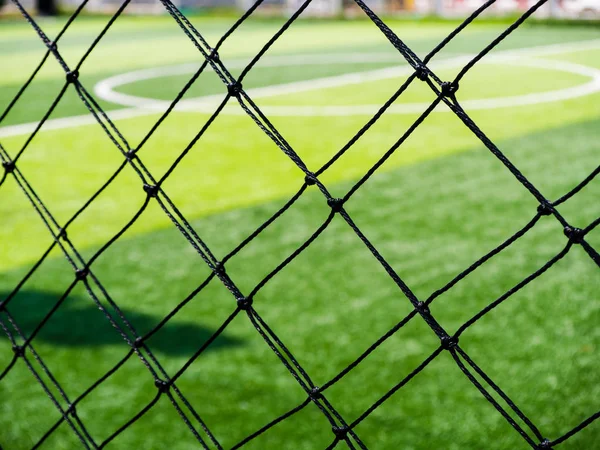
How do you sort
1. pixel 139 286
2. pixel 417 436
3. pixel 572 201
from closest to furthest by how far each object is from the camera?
pixel 417 436 → pixel 139 286 → pixel 572 201

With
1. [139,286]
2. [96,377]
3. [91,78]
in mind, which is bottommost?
[96,377]

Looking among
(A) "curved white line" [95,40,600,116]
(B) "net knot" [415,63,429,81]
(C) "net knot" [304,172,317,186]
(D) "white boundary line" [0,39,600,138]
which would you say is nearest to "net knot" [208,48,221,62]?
(C) "net knot" [304,172,317,186]

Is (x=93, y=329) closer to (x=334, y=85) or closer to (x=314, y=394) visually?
(x=314, y=394)

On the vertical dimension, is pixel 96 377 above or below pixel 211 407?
above

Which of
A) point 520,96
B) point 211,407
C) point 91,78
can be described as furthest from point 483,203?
point 91,78

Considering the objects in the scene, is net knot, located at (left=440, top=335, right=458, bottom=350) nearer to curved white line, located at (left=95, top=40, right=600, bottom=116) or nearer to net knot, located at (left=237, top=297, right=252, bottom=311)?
net knot, located at (left=237, top=297, right=252, bottom=311)

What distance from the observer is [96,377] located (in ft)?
10.2

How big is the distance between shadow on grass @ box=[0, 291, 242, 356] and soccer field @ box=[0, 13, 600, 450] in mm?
12

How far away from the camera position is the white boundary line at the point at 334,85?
845cm

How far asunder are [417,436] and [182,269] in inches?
76.5

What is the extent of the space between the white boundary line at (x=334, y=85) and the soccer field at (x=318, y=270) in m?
0.08

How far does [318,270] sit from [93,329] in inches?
49.8

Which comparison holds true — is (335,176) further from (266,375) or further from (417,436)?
(417,436)

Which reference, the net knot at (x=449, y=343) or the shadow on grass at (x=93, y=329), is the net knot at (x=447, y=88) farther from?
Result: the shadow on grass at (x=93, y=329)
